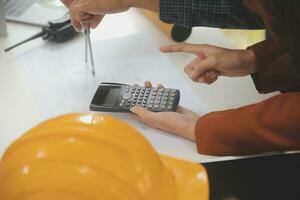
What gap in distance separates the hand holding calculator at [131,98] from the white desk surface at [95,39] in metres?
0.08

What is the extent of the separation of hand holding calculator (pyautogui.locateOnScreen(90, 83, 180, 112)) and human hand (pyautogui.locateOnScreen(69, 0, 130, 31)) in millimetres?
161

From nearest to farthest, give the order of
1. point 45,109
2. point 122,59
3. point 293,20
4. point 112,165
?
1. point 112,165
2. point 293,20
3. point 45,109
4. point 122,59

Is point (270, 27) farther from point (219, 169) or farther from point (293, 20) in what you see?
point (219, 169)

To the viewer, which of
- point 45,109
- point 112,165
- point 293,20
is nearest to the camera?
point 112,165

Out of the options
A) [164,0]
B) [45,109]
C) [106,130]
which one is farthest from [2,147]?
[164,0]

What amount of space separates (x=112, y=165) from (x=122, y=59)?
1.71ft

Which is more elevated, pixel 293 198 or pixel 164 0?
pixel 164 0

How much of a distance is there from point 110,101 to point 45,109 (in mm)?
118

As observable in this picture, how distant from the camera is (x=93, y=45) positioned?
1.05 metres

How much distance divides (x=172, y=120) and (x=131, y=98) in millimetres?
97

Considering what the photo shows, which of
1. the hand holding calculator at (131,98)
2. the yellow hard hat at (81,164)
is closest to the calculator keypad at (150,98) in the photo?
the hand holding calculator at (131,98)

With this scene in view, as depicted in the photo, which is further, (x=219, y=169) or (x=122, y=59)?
(x=122, y=59)

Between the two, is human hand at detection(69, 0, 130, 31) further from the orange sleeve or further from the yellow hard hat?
the yellow hard hat

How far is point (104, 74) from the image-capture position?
3.14 ft
